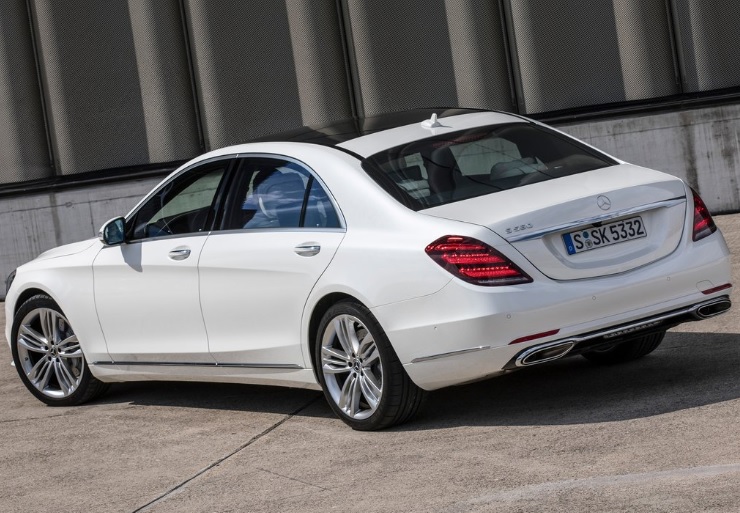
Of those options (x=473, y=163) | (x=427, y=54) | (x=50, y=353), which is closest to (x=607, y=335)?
(x=473, y=163)

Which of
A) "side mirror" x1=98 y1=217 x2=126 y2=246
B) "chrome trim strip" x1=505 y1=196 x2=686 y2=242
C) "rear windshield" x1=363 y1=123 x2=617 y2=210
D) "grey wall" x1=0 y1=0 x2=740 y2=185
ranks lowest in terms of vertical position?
"chrome trim strip" x1=505 y1=196 x2=686 y2=242

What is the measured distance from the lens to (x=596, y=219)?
656cm

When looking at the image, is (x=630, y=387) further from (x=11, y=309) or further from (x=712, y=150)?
(x=712, y=150)

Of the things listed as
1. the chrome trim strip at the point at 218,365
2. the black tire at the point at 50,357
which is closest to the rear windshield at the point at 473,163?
the chrome trim strip at the point at 218,365

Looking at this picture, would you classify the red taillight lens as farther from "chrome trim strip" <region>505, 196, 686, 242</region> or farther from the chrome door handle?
the chrome door handle

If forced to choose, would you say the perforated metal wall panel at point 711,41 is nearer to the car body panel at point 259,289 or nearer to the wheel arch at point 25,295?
the wheel arch at point 25,295

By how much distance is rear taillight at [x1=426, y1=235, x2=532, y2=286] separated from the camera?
6363 millimetres

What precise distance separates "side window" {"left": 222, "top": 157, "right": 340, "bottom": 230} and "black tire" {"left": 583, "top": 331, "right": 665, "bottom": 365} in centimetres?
187

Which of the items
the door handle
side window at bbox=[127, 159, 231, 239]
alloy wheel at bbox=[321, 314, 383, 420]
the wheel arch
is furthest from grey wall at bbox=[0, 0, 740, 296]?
alloy wheel at bbox=[321, 314, 383, 420]

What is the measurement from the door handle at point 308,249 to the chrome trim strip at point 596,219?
1.10 m


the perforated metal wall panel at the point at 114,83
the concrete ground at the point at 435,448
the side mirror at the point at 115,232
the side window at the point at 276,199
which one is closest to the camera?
the concrete ground at the point at 435,448

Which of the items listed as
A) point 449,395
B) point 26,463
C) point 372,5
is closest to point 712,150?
point 372,5

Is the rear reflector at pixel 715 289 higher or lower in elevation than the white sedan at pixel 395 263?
lower

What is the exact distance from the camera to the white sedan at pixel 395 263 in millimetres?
6422
